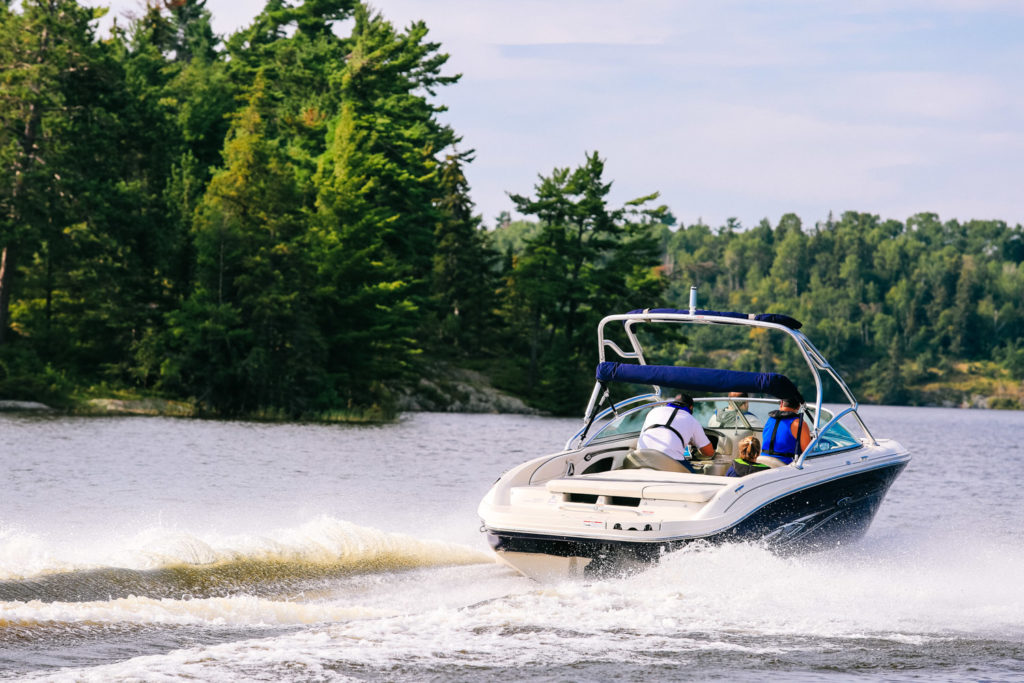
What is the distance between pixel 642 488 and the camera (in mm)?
9766

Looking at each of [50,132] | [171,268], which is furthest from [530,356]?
[50,132]

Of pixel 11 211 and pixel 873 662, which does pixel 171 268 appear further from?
pixel 873 662

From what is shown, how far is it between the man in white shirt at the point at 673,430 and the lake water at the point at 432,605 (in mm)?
1293

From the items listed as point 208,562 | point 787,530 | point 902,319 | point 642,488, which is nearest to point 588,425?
point 642,488

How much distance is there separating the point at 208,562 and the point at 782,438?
5555 mm

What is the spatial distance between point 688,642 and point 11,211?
40580 millimetres

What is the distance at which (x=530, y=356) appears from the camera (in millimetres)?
70000

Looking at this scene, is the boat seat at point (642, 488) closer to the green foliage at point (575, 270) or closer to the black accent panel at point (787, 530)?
the black accent panel at point (787, 530)

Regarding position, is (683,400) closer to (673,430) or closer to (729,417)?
(673,430)

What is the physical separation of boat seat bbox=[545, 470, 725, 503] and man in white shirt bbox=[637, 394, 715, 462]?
1.64 ft

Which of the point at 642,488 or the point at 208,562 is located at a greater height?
the point at 642,488

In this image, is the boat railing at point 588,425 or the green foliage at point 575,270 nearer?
the boat railing at point 588,425

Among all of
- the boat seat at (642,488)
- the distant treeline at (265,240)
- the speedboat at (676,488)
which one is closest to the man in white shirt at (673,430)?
the speedboat at (676,488)

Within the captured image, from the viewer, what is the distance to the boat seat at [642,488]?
9.67m
